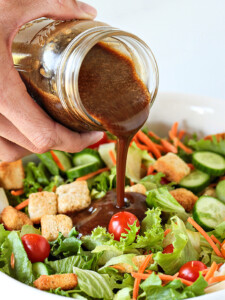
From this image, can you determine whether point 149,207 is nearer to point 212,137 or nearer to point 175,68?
point 212,137

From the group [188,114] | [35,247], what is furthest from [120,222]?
[188,114]

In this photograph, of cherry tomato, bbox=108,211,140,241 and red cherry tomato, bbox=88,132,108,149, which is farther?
Result: red cherry tomato, bbox=88,132,108,149

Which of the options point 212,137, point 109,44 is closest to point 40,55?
point 109,44

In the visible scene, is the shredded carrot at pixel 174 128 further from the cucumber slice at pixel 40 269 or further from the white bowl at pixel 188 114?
the cucumber slice at pixel 40 269

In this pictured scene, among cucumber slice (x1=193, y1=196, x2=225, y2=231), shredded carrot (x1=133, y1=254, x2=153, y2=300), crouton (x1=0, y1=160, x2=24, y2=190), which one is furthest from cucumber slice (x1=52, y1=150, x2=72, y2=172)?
shredded carrot (x1=133, y1=254, x2=153, y2=300)

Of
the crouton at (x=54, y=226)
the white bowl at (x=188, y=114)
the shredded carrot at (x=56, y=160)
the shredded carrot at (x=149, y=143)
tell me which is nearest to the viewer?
the crouton at (x=54, y=226)

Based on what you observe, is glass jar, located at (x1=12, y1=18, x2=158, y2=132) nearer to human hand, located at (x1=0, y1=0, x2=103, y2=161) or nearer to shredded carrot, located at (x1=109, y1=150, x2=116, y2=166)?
human hand, located at (x1=0, y1=0, x2=103, y2=161)

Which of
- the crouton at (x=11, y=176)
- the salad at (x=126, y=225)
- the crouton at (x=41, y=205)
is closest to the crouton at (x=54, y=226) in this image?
the salad at (x=126, y=225)
